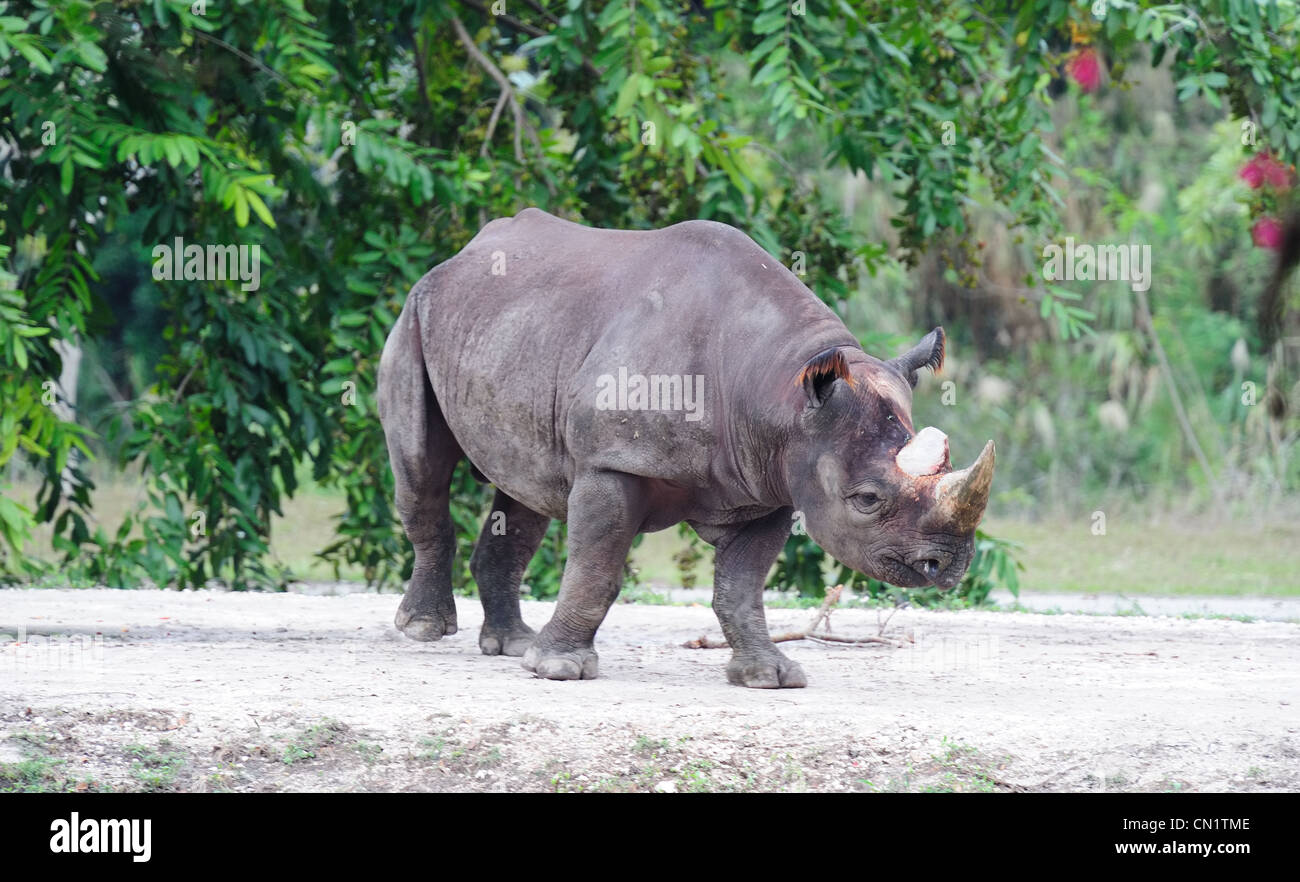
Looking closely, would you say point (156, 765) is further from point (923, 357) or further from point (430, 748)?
point (923, 357)

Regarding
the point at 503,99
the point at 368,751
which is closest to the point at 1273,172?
the point at 503,99

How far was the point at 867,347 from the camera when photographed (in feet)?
33.5

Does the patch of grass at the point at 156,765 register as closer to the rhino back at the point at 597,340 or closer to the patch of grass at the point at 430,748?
the patch of grass at the point at 430,748

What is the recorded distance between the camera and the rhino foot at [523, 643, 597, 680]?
6.78 meters

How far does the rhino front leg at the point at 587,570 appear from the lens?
6.71 m

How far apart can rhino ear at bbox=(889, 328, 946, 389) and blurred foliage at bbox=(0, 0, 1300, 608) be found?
3167 mm

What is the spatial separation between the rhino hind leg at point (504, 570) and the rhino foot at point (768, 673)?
131 centimetres

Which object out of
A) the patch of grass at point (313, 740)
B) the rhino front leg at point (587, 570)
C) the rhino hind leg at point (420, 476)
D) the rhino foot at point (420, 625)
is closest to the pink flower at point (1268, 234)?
the rhino front leg at point (587, 570)

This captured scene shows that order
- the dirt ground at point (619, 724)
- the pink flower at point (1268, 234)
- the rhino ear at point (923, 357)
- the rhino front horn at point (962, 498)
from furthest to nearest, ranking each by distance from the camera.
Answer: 1. the rhino ear at point (923, 357)
2. the rhino front horn at point (962, 498)
3. the dirt ground at point (619, 724)
4. the pink flower at point (1268, 234)

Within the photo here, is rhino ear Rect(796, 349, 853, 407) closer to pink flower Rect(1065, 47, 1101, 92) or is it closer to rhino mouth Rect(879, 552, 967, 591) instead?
rhino mouth Rect(879, 552, 967, 591)

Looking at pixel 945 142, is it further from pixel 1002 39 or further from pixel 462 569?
pixel 462 569

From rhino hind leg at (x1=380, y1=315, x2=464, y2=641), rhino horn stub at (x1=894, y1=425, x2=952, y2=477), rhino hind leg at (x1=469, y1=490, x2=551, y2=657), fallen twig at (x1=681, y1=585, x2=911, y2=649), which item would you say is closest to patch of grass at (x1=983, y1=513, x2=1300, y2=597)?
fallen twig at (x1=681, y1=585, x2=911, y2=649)

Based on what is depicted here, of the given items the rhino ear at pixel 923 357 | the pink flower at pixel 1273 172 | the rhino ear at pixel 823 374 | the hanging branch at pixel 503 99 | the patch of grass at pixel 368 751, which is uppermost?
the hanging branch at pixel 503 99

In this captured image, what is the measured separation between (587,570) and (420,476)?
1.40 m
